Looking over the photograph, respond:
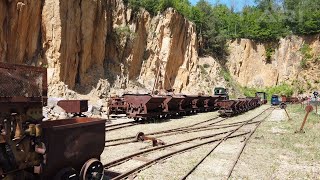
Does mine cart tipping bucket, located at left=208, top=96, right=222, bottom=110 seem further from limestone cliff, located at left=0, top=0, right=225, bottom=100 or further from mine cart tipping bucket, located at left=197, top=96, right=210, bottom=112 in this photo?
limestone cliff, located at left=0, top=0, right=225, bottom=100

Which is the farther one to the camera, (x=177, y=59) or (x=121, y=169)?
(x=177, y=59)

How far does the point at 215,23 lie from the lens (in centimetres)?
6394

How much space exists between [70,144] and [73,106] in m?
13.6

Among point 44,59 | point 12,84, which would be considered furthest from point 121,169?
point 44,59

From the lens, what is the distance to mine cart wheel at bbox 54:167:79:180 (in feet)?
19.4

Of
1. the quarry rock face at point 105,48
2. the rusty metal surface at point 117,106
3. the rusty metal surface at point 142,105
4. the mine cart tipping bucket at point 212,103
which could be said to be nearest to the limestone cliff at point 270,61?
the quarry rock face at point 105,48

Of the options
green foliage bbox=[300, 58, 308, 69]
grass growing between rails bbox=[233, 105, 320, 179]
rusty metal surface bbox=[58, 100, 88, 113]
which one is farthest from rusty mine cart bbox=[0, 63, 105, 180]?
green foliage bbox=[300, 58, 308, 69]

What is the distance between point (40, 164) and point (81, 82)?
2538 cm

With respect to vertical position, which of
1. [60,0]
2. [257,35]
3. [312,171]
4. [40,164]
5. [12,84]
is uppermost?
[257,35]

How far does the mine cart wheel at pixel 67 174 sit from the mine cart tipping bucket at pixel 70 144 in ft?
0.34

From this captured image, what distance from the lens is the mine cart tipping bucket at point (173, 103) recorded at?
75.0ft

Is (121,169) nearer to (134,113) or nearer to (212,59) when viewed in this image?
(134,113)

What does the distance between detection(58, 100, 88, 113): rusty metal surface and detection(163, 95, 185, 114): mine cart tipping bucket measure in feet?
19.2

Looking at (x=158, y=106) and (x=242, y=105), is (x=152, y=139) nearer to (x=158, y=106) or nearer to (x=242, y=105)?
(x=158, y=106)
